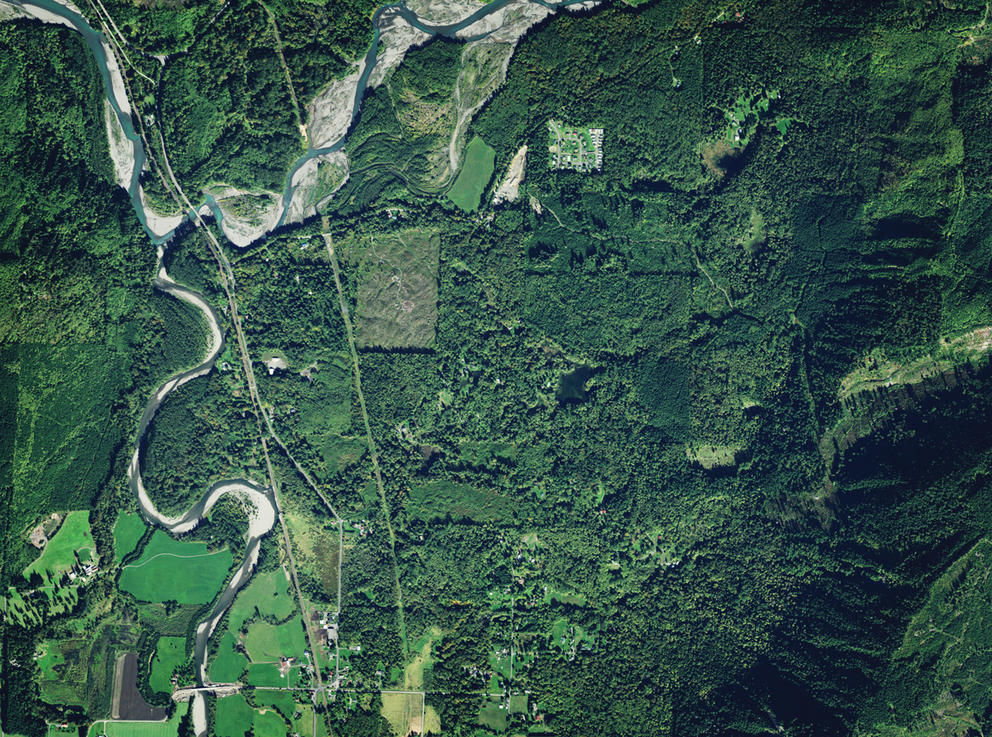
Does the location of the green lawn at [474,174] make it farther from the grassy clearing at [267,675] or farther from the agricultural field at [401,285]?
the grassy clearing at [267,675]

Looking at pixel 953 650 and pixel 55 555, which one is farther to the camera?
pixel 55 555

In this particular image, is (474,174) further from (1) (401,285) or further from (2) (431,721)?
(2) (431,721)

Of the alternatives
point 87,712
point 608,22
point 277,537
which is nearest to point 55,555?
point 87,712

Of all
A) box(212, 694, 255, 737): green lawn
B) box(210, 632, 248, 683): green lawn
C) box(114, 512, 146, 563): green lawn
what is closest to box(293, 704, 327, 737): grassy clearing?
box(212, 694, 255, 737): green lawn

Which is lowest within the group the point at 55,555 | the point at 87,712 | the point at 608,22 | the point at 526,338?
the point at 87,712

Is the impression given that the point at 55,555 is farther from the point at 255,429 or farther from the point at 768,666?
the point at 768,666

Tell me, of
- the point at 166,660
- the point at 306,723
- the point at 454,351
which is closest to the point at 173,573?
the point at 166,660

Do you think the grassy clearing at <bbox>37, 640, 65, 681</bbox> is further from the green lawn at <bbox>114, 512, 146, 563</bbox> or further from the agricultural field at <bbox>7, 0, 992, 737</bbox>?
the green lawn at <bbox>114, 512, 146, 563</bbox>

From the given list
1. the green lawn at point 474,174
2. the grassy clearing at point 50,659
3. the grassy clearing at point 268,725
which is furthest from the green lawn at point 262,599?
the green lawn at point 474,174
